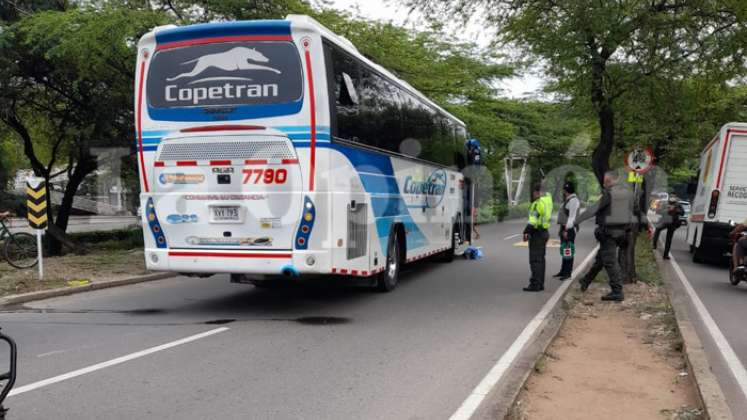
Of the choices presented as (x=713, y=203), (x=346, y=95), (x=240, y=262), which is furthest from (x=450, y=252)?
(x=240, y=262)

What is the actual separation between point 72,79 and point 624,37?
1491cm

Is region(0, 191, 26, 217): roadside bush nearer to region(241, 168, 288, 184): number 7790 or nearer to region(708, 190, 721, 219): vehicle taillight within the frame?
region(241, 168, 288, 184): number 7790

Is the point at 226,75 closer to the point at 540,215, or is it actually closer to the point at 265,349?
the point at 265,349

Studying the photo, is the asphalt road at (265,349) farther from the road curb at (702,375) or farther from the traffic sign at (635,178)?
the traffic sign at (635,178)

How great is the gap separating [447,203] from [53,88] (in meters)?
12.2

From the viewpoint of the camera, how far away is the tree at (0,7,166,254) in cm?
1473

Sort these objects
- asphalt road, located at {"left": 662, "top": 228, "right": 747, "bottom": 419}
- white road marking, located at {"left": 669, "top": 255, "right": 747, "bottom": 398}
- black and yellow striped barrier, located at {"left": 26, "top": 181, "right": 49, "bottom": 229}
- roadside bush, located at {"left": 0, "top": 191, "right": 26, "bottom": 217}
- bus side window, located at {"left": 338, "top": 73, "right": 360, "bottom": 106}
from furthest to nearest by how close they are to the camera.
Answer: roadside bush, located at {"left": 0, "top": 191, "right": 26, "bottom": 217}, black and yellow striped barrier, located at {"left": 26, "top": 181, "right": 49, "bottom": 229}, bus side window, located at {"left": 338, "top": 73, "right": 360, "bottom": 106}, white road marking, located at {"left": 669, "top": 255, "right": 747, "bottom": 398}, asphalt road, located at {"left": 662, "top": 228, "right": 747, "bottom": 419}

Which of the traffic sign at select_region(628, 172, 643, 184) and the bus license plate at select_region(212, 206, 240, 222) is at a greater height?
the traffic sign at select_region(628, 172, 643, 184)

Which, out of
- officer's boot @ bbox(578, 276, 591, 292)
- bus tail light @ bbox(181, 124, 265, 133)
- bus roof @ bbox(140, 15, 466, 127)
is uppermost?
bus roof @ bbox(140, 15, 466, 127)

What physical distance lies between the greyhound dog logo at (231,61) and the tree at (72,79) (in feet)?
23.0

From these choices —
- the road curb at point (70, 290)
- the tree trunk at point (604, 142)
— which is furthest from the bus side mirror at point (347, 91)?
the tree trunk at point (604, 142)

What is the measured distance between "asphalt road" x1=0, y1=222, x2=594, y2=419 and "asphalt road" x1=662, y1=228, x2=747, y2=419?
6.92ft

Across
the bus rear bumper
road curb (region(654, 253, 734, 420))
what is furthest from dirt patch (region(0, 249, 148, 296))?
road curb (region(654, 253, 734, 420))

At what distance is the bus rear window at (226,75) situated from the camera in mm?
8227
